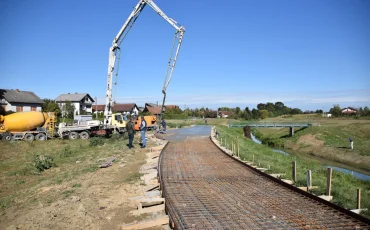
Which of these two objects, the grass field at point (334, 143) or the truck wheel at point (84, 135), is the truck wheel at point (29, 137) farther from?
the grass field at point (334, 143)

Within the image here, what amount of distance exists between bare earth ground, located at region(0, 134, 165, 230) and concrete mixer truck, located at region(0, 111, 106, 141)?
1472 cm

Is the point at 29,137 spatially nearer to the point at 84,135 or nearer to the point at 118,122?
the point at 84,135

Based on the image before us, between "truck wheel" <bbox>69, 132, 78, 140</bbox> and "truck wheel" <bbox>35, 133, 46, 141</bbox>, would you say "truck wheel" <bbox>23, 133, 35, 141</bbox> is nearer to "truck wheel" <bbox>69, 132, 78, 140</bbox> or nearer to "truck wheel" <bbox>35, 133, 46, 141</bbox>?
"truck wheel" <bbox>35, 133, 46, 141</bbox>

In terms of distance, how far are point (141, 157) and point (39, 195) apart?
19.8 ft

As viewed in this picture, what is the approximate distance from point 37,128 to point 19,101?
33.8 metres

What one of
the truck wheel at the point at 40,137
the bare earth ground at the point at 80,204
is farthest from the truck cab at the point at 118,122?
the bare earth ground at the point at 80,204

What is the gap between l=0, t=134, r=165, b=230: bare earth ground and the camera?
6.41 m

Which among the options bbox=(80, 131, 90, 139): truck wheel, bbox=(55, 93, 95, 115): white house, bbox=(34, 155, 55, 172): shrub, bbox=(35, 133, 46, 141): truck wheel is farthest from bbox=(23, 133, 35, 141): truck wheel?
bbox=(55, 93, 95, 115): white house

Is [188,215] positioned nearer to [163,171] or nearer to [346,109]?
[163,171]

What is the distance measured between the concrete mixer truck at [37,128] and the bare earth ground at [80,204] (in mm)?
14715

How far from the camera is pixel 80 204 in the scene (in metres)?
7.47

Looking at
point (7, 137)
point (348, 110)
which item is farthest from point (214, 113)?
point (7, 137)

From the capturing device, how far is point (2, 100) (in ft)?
166

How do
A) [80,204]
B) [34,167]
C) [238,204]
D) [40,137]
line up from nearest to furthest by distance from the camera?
1. [238,204]
2. [80,204]
3. [34,167]
4. [40,137]
